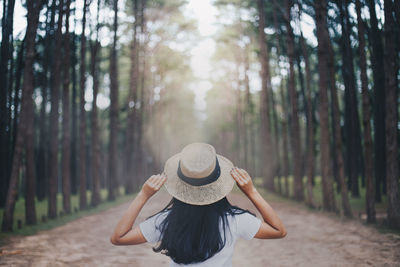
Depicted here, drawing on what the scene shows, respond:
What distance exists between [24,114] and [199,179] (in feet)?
35.5

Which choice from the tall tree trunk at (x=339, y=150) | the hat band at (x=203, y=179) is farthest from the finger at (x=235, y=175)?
the tall tree trunk at (x=339, y=150)

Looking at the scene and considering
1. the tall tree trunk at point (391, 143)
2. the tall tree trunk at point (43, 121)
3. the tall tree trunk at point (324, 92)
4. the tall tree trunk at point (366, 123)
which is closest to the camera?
the tall tree trunk at point (391, 143)

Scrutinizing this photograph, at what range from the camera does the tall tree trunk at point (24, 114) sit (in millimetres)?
11414

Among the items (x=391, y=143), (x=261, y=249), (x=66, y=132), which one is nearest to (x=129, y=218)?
(x=261, y=249)

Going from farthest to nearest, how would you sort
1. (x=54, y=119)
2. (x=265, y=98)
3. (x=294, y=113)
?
(x=265, y=98)
(x=294, y=113)
(x=54, y=119)

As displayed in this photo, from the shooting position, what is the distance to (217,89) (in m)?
43.8

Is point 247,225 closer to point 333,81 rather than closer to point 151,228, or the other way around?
point 151,228

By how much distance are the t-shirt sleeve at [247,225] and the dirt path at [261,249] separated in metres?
5.90

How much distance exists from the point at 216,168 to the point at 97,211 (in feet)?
50.9

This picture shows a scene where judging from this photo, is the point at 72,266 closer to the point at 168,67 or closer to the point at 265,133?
the point at 265,133

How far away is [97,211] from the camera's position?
16.9 m

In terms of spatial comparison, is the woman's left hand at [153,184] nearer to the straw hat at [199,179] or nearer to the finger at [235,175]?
the straw hat at [199,179]

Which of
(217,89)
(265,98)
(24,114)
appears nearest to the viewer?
(24,114)

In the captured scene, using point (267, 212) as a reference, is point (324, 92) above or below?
above
